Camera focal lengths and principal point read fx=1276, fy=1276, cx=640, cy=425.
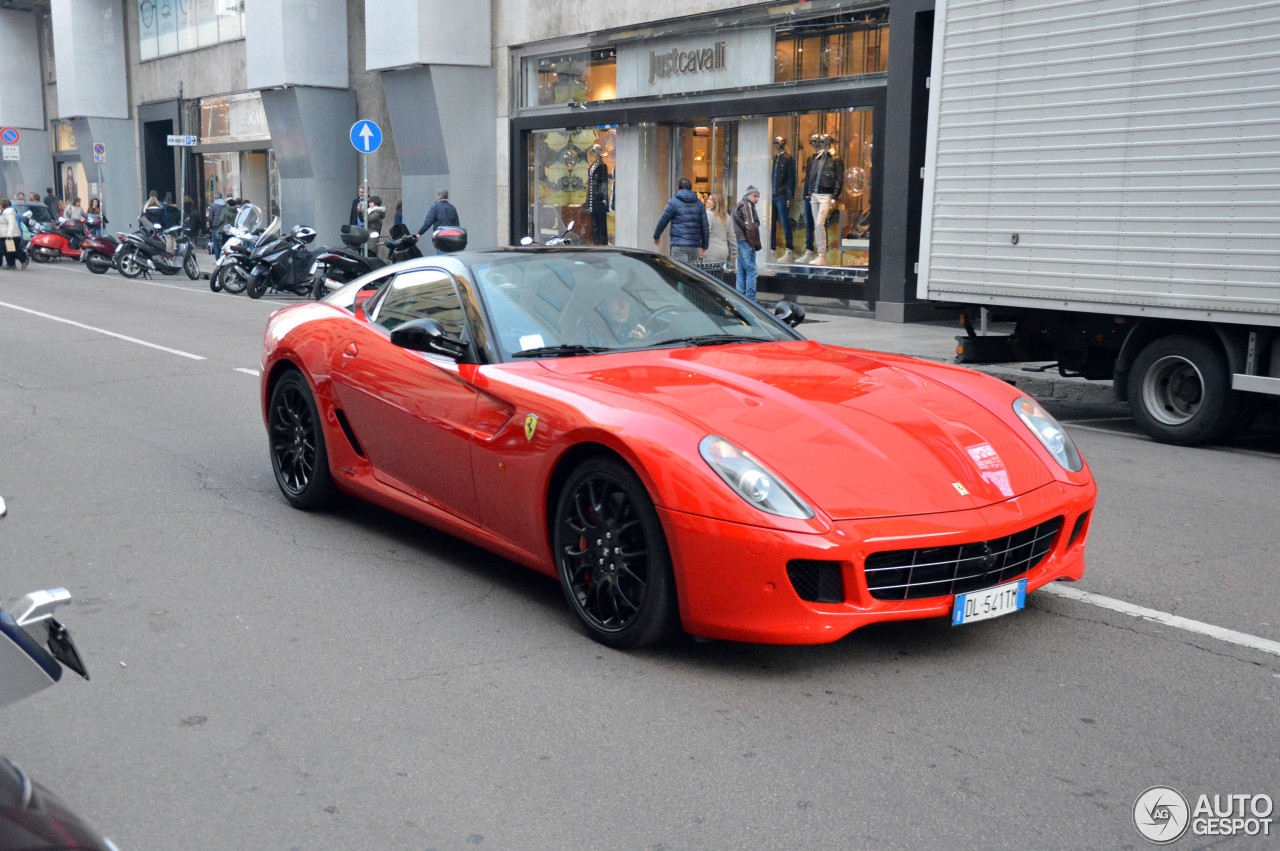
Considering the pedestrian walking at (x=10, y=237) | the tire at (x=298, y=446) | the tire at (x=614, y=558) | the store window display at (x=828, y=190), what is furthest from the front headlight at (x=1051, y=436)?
the pedestrian walking at (x=10, y=237)

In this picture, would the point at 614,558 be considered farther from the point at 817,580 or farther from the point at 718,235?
the point at 718,235

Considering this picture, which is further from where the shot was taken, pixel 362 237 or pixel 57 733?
pixel 362 237

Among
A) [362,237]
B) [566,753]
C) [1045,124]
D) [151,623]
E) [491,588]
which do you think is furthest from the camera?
[362,237]

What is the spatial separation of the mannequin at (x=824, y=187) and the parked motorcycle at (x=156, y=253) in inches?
578

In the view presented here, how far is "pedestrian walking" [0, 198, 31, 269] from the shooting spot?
29234 mm

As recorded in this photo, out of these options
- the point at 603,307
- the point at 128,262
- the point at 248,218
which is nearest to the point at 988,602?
the point at 603,307

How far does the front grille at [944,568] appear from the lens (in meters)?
3.99

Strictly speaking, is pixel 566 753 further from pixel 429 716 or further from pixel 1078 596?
pixel 1078 596

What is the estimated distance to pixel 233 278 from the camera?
76.0 ft

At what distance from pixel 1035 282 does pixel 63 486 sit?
725cm

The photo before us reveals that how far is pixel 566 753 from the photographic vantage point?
3.63 m

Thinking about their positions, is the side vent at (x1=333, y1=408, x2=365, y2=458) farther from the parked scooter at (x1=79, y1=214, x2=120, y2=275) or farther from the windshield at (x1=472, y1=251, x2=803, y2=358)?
the parked scooter at (x1=79, y1=214, x2=120, y2=275)

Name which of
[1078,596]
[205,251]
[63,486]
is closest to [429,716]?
[1078,596]

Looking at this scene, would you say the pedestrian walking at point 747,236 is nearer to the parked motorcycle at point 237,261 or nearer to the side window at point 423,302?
the parked motorcycle at point 237,261
